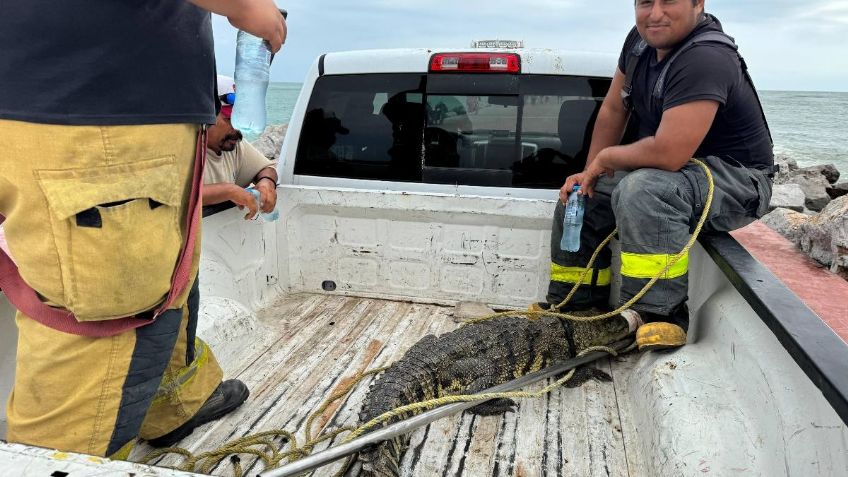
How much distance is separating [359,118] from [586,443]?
2360 millimetres

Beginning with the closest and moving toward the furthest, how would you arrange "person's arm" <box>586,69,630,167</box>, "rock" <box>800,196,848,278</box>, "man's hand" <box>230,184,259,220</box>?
"man's hand" <box>230,184,259,220</box> → "person's arm" <box>586,69,630,167</box> → "rock" <box>800,196,848,278</box>

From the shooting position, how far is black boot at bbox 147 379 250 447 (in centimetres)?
235

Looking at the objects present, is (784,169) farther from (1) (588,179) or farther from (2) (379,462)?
(2) (379,462)

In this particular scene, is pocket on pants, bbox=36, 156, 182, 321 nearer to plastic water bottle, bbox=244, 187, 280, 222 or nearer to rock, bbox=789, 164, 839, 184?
plastic water bottle, bbox=244, 187, 280, 222

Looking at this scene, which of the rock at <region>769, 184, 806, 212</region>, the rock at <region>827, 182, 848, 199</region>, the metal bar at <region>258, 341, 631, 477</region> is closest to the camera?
the metal bar at <region>258, 341, 631, 477</region>

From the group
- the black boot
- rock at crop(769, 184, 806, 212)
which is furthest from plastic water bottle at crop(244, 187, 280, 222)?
rock at crop(769, 184, 806, 212)

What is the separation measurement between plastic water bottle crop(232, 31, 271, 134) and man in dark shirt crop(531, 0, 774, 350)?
1.72 metres

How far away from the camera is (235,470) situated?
7.14 feet

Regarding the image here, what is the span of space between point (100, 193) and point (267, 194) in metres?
2.00

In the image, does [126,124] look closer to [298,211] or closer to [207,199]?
[207,199]

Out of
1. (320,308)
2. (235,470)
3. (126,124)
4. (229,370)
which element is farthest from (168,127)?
(320,308)

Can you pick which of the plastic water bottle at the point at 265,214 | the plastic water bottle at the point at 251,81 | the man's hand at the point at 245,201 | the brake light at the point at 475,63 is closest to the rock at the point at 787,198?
the brake light at the point at 475,63

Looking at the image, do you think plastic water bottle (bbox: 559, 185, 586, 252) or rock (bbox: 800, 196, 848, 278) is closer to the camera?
plastic water bottle (bbox: 559, 185, 586, 252)

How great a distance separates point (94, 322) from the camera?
163 centimetres
